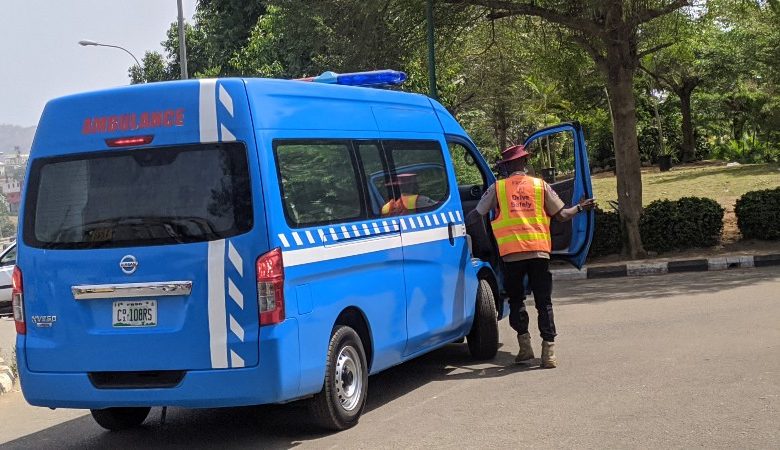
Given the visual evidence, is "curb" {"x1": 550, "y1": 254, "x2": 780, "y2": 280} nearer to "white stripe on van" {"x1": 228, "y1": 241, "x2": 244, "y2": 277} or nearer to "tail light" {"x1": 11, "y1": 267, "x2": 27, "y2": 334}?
"white stripe on van" {"x1": 228, "y1": 241, "x2": 244, "y2": 277}

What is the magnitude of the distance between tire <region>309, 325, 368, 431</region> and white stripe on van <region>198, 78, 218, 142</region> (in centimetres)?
149

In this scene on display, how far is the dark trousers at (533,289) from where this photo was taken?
331 inches

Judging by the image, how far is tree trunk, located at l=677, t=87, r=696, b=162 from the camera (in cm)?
4212

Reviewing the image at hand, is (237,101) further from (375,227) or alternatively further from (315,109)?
(375,227)

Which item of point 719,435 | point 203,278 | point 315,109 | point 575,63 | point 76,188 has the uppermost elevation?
point 575,63

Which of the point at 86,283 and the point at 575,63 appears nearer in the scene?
the point at 86,283

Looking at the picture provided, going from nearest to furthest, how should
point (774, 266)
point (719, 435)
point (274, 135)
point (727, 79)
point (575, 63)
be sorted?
point (719, 435) < point (274, 135) < point (774, 266) < point (575, 63) < point (727, 79)

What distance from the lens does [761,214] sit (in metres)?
16.4

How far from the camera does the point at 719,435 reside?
5852mm

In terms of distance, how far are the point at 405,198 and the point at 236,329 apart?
7.27 feet

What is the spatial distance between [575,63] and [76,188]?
15806mm

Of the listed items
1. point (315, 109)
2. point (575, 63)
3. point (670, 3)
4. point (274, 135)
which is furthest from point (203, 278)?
point (575, 63)

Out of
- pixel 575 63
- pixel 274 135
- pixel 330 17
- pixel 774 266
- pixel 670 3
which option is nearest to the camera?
pixel 274 135

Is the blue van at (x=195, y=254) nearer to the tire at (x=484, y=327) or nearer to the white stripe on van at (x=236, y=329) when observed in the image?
the white stripe on van at (x=236, y=329)
